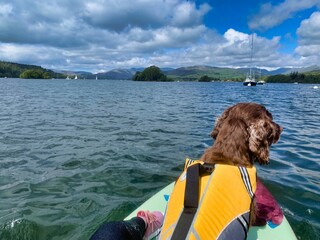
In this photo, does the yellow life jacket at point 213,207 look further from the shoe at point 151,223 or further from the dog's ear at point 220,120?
the shoe at point 151,223

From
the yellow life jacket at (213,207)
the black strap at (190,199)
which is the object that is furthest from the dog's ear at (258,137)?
the black strap at (190,199)

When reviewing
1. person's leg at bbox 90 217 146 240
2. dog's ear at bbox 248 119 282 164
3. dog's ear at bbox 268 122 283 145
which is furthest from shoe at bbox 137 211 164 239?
dog's ear at bbox 268 122 283 145

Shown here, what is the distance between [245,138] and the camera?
405cm

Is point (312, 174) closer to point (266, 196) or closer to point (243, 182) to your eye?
point (266, 196)

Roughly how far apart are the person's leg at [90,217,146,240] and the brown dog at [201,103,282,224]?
122 cm

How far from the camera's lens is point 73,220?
6914 mm

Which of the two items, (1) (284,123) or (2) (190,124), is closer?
(2) (190,124)

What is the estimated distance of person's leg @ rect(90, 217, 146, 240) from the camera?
3.29m

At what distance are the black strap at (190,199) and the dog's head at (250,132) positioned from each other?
2.55ft

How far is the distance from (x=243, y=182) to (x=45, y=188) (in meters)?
6.71

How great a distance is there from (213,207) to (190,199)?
24cm

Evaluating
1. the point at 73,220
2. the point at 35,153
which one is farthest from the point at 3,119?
the point at 73,220

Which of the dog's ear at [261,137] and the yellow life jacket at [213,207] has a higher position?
the dog's ear at [261,137]

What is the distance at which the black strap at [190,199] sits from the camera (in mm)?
2943
